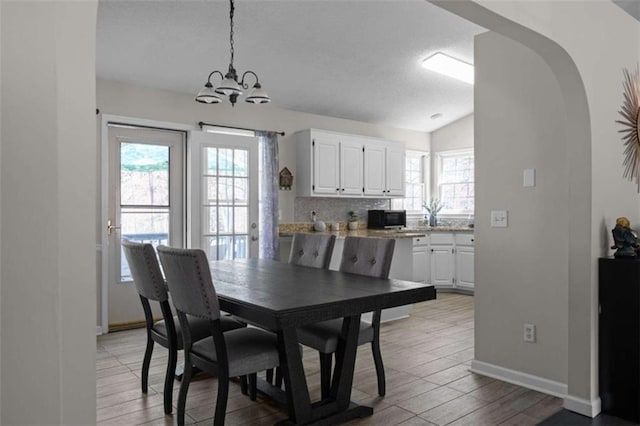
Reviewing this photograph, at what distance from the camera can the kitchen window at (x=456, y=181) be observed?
7.40 metres

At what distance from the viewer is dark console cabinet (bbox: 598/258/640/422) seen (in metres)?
2.69

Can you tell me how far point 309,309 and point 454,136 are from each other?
19.9ft

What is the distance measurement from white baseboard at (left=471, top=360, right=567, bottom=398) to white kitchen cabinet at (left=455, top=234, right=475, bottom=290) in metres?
3.22

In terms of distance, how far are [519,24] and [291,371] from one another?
2060 mm

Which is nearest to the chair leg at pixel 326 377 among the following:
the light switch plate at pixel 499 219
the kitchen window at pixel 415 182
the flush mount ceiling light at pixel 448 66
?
the light switch plate at pixel 499 219

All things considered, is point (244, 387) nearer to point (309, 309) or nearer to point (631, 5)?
point (309, 309)

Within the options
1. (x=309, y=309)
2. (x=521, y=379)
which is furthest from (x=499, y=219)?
(x=309, y=309)

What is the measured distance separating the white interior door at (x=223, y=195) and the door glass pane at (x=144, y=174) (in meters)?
0.31

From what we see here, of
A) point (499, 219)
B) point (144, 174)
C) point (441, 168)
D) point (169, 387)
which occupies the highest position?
point (441, 168)

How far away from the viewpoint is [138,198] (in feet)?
16.1

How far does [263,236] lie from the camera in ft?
18.2

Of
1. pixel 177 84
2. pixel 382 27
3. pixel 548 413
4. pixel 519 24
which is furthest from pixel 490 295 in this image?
pixel 177 84

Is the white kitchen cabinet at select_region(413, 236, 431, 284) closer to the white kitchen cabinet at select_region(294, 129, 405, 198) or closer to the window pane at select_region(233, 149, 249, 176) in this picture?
the white kitchen cabinet at select_region(294, 129, 405, 198)

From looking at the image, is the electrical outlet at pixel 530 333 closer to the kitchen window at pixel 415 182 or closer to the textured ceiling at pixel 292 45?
the textured ceiling at pixel 292 45
